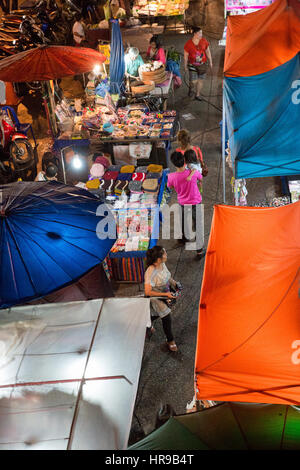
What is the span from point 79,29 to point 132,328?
32.2ft


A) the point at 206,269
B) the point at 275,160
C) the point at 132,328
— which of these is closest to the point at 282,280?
the point at 206,269

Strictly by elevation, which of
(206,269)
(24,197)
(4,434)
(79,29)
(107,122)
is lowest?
(4,434)

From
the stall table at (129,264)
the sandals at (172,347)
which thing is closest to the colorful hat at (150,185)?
the stall table at (129,264)

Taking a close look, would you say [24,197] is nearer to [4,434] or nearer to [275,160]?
[4,434]

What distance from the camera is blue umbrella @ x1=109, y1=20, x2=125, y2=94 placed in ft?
29.3

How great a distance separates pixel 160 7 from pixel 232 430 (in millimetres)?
12668

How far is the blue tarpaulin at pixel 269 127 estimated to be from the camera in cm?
598

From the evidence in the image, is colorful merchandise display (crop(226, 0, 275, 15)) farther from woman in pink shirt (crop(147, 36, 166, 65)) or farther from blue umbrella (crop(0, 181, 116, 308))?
blue umbrella (crop(0, 181, 116, 308))

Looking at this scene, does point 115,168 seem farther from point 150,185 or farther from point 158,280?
point 158,280

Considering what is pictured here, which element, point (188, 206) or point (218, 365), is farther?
point (188, 206)

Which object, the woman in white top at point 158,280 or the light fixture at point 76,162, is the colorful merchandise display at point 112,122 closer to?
the light fixture at point 76,162

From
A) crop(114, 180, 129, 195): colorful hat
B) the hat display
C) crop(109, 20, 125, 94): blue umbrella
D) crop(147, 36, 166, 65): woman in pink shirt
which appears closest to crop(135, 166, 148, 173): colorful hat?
crop(114, 180, 129, 195): colorful hat

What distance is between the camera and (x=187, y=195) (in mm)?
6375

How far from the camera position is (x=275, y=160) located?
5.99m
